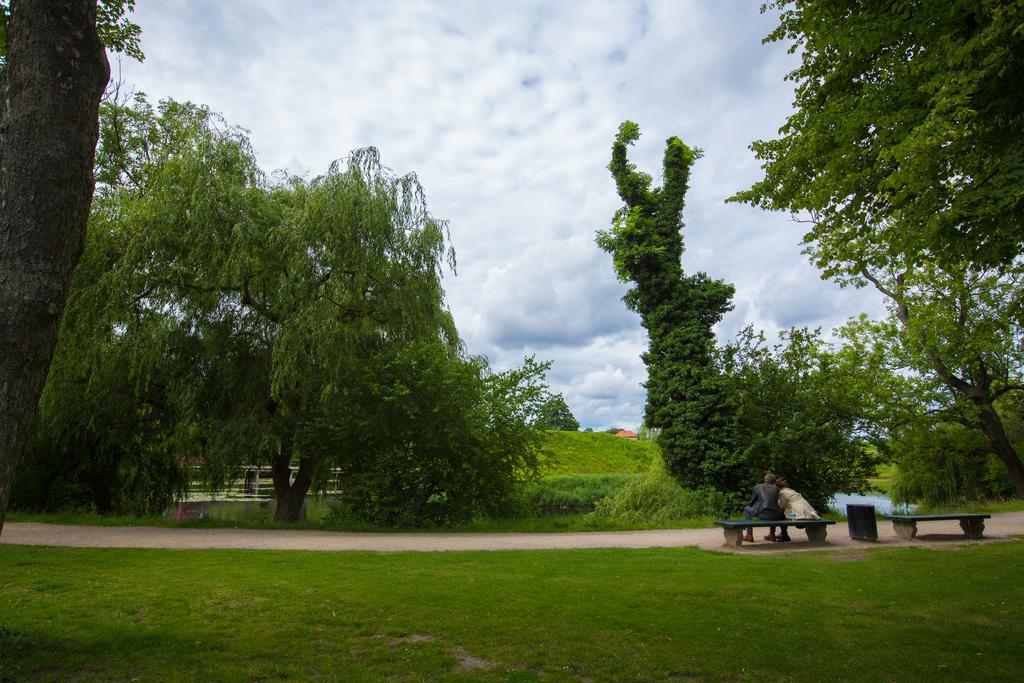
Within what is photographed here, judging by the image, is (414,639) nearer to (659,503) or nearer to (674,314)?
(659,503)

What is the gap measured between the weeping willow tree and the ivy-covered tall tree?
6.93 meters

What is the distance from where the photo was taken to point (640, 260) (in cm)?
2003

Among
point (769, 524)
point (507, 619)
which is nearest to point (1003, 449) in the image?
point (769, 524)

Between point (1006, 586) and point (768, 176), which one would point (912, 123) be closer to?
point (768, 176)

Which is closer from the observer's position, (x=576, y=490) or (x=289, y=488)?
(x=289, y=488)

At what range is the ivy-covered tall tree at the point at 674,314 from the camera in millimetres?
18344

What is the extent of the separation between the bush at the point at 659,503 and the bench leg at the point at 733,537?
498 centimetres

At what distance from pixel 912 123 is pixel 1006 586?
554 centimetres

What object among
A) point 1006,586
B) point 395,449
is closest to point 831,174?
point 1006,586

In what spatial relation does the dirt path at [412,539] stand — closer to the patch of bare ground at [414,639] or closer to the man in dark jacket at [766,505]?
the man in dark jacket at [766,505]

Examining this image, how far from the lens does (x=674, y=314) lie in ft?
64.4

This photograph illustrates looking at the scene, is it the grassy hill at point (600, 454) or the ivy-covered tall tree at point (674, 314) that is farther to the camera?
the grassy hill at point (600, 454)

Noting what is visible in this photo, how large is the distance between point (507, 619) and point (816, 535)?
8243 mm

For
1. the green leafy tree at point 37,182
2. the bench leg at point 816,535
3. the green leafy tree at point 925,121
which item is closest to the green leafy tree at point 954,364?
the bench leg at point 816,535
